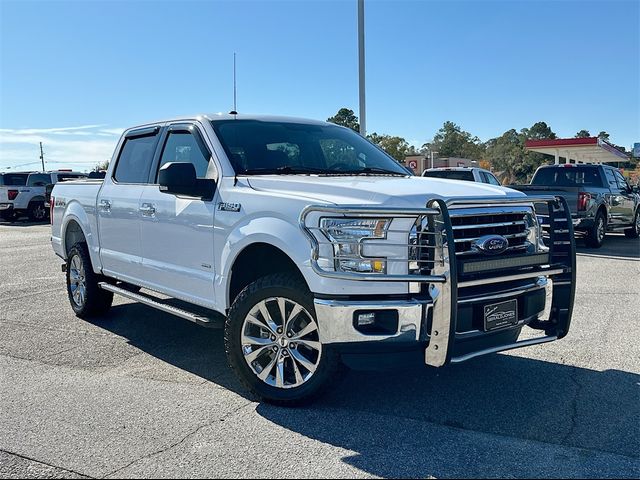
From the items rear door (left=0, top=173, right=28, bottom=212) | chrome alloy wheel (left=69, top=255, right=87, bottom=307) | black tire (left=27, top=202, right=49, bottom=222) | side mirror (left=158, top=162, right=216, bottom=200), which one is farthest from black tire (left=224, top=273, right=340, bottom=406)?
black tire (left=27, top=202, right=49, bottom=222)

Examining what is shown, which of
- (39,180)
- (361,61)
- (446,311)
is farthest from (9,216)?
(446,311)

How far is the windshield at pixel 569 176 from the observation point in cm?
1418

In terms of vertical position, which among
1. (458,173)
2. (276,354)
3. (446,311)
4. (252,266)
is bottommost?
(276,354)

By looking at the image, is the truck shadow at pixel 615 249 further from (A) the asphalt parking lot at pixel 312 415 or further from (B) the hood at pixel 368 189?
(B) the hood at pixel 368 189

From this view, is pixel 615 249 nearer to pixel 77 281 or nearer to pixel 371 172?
pixel 371 172

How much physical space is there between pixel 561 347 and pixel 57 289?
688cm

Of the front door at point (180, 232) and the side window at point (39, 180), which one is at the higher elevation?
the side window at point (39, 180)

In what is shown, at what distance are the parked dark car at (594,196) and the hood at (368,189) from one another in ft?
28.7

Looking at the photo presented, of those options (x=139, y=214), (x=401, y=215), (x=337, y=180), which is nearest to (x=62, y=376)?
(x=139, y=214)

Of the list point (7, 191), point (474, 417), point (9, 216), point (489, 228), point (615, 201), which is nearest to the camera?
point (474, 417)

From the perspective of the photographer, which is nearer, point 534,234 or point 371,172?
point 534,234

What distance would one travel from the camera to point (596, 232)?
13.4 m

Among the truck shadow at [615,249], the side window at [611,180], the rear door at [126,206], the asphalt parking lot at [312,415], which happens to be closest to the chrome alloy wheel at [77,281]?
the rear door at [126,206]

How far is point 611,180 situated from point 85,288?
41.0 ft
